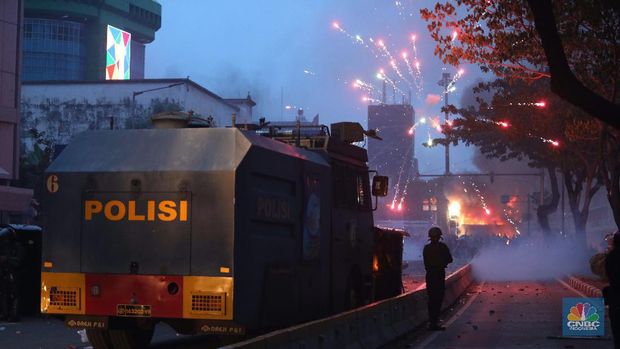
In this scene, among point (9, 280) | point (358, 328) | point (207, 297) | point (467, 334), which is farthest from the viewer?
point (9, 280)

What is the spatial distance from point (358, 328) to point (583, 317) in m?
3.98

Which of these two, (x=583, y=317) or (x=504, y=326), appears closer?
(x=583, y=317)

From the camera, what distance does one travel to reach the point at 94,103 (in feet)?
258

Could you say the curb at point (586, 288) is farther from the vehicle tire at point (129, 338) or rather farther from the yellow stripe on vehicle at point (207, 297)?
the yellow stripe on vehicle at point (207, 297)

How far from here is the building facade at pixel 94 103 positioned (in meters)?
77.6

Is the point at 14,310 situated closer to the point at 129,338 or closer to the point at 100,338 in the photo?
the point at 100,338

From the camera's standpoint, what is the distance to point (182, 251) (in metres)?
10.3

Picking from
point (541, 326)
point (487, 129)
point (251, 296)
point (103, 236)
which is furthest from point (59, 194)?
point (487, 129)

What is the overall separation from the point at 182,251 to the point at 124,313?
107cm

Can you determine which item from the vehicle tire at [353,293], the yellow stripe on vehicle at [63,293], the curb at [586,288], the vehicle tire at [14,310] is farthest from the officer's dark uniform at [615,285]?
the curb at [586,288]

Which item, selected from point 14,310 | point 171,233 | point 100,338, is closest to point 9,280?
point 14,310

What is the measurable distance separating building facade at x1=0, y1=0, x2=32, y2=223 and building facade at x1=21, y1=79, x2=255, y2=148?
1167 inches

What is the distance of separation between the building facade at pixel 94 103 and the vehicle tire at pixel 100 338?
65.9m

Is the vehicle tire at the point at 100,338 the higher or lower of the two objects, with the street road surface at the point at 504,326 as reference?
higher
